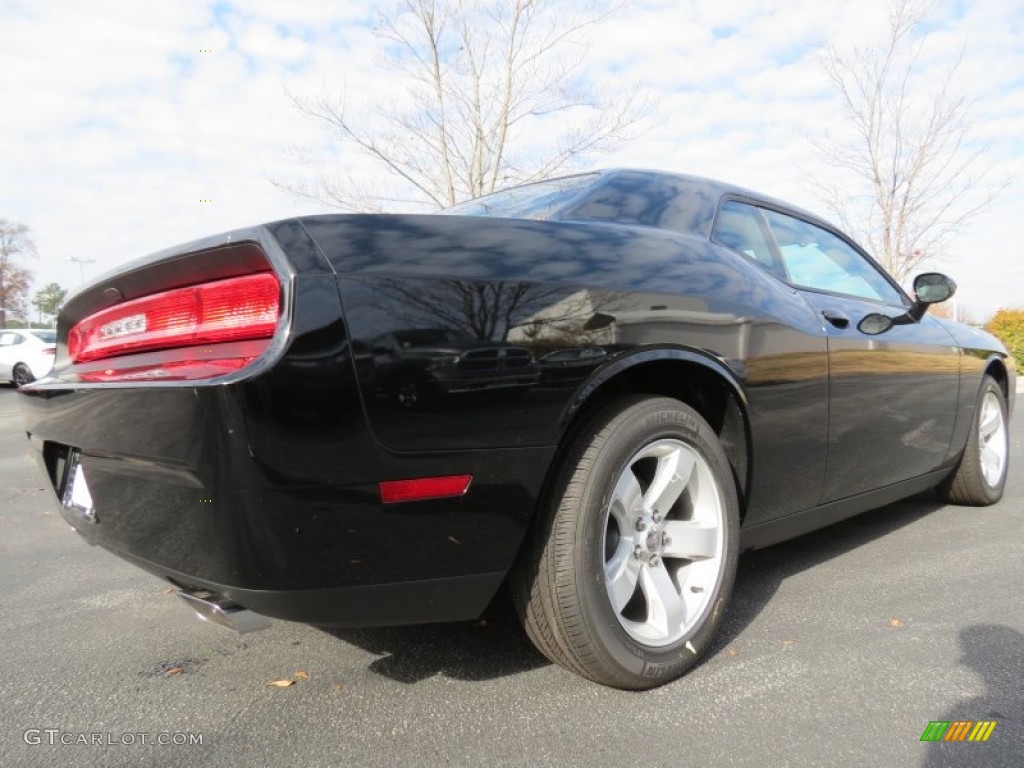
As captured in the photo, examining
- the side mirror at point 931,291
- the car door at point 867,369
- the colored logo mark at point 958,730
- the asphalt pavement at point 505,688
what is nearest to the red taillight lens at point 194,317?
the asphalt pavement at point 505,688

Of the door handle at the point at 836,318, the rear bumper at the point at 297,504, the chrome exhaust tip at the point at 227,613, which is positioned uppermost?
the door handle at the point at 836,318

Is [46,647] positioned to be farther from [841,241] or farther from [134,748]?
[841,241]

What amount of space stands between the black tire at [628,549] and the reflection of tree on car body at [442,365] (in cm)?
33

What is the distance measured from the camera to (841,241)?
355 cm

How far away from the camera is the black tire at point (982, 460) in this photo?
401 centimetres

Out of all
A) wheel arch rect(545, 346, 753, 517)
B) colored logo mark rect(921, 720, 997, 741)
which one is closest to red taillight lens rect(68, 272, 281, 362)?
wheel arch rect(545, 346, 753, 517)

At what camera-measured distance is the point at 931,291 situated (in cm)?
359

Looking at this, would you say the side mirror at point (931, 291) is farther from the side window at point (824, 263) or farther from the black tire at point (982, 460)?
the black tire at point (982, 460)

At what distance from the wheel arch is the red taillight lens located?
77 centimetres

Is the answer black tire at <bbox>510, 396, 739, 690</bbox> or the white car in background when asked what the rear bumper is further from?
the white car in background

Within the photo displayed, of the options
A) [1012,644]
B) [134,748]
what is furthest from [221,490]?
[1012,644]

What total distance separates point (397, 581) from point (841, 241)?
2.82 meters

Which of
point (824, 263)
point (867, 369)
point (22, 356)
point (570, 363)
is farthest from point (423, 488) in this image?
point (22, 356)

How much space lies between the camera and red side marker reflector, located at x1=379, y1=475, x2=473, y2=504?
1.62m
